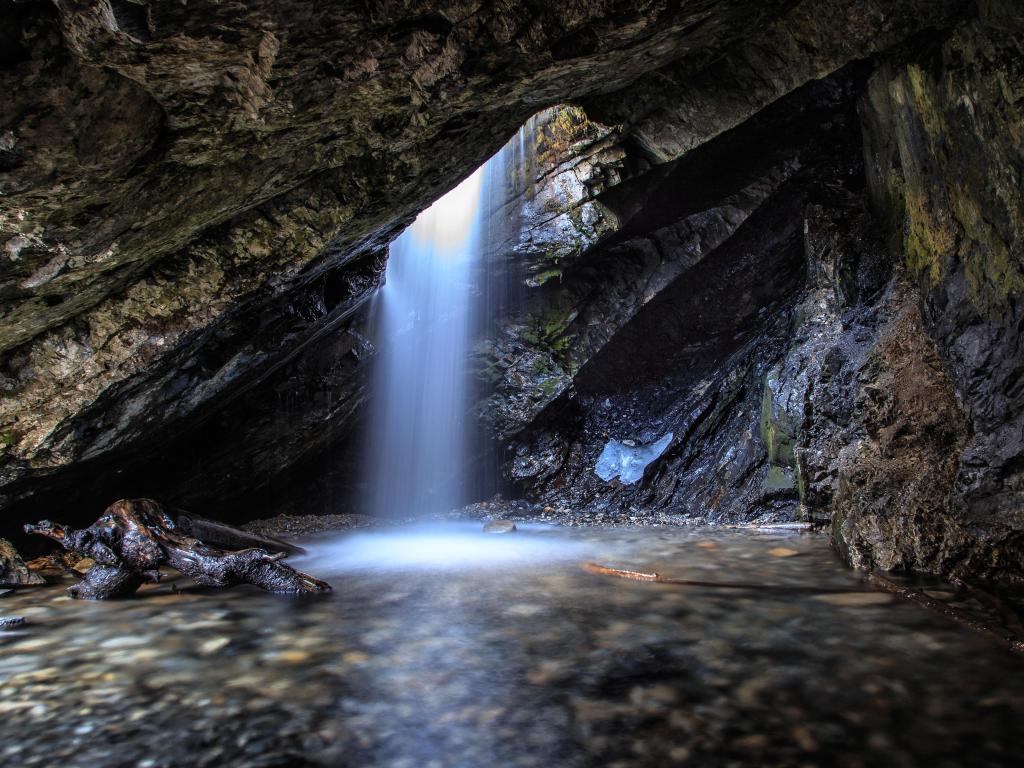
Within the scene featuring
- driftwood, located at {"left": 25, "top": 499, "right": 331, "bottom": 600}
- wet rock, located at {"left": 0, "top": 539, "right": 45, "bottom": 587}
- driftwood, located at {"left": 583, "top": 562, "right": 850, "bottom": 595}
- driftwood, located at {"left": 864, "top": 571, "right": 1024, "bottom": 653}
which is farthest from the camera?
wet rock, located at {"left": 0, "top": 539, "right": 45, "bottom": 587}

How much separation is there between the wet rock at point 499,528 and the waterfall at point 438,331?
3330 mm

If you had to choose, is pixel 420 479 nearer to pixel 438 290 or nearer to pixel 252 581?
pixel 438 290

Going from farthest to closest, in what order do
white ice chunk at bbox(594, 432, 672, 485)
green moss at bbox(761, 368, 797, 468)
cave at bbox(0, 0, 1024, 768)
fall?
1. white ice chunk at bbox(594, 432, 672, 485)
2. green moss at bbox(761, 368, 797, 468)
3. cave at bbox(0, 0, 1024, 768)

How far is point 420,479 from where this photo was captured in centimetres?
1319

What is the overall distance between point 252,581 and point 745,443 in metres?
7.65

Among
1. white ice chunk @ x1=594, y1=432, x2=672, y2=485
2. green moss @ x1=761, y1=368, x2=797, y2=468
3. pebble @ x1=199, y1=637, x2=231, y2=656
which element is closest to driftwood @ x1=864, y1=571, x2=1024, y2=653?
pebble @ x1=199, y1=637, x2=231, y2=656

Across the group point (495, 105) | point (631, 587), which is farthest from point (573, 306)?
point (631, 587)

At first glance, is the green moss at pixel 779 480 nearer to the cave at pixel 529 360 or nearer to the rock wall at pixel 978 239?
the cave at pixel 529 360

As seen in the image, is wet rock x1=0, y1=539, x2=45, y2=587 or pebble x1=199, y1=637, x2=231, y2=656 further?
wet rock x1=0, y1=539, x2=45, y2=587

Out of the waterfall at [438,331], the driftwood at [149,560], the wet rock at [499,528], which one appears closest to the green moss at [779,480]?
the wet rock at [499,528]

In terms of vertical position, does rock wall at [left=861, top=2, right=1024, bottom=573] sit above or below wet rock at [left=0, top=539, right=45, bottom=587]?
above

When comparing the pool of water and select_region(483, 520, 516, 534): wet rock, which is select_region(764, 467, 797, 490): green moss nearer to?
select_region(483, 520, 516, 534): wet rock

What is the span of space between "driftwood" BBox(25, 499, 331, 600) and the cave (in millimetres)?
31

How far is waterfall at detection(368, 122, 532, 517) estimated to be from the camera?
1114 cm
